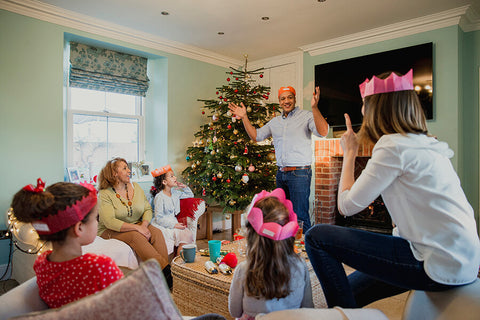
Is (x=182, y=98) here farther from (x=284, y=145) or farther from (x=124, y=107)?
(x=284, y=145)

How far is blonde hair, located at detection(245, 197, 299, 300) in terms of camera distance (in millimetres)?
1232

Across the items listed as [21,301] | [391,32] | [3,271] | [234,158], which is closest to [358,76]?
[391,32]

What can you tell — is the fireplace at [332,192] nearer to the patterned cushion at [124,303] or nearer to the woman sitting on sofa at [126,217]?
the woman sitting on sofa at [126,217]

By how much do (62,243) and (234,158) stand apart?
2843 mm

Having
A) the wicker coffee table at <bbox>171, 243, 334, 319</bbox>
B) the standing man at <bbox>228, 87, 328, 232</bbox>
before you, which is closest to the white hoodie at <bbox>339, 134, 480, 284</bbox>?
the wicker coffee table at <bbox>171, 243, 334, 319</bbox>

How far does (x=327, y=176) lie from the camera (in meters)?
4.12

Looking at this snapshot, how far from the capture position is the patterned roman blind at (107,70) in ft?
12.3

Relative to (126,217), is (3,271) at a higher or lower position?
lower

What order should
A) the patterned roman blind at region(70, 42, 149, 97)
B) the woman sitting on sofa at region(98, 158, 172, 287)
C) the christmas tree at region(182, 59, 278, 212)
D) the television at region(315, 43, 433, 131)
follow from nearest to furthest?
1. the woman sitting on sofa at region(98, 158, 172, 287)
2. the television at region(315, 43, 433, 131)
3. the patterned roman blind at region(70, 42, 149, 97)
4. the christmas tree at region(182, 59, 278, 212)

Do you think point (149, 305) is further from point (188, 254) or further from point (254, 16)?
point (254, 16)

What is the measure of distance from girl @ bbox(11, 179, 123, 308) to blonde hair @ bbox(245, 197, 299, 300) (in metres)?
0.48

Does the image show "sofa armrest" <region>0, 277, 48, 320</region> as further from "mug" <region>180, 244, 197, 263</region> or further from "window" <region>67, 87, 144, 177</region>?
"window" <region>67, 87, 144, 177</region>

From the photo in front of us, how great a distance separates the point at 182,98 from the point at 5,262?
2624 mm

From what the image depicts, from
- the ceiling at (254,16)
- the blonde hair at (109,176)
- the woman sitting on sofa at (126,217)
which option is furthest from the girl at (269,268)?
the ceiling at (254,16)
